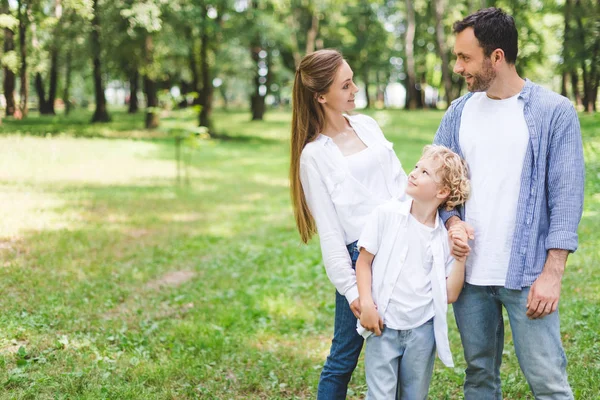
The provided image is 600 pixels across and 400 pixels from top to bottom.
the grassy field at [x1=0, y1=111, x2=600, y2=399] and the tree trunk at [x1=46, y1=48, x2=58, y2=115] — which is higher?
the tree trunk at [x1=46, y1=48, x2=58, y2=115]

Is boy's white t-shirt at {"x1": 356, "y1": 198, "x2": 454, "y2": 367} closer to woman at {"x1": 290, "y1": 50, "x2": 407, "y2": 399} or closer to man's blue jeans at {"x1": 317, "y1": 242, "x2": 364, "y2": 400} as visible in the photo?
woman at {"x1": 290, "y1": 50, "x2": 407, "y2": 399}

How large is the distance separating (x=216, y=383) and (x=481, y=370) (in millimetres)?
2179

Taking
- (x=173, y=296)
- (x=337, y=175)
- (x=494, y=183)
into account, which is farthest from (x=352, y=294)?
(x=173, y=296)

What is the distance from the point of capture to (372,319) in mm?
3061

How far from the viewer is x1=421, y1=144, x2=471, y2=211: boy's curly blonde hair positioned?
3047 millimetres

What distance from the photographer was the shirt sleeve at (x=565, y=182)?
2.87 m

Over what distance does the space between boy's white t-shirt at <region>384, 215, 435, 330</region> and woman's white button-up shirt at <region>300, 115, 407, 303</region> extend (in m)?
0.23

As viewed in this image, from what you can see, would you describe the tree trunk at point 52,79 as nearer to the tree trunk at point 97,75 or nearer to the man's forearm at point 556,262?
the tree trunk at point 97,75

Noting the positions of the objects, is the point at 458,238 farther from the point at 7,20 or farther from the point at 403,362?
the point at 7,20

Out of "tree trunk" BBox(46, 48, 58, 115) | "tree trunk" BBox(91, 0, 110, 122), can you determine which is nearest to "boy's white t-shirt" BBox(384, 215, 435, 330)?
"tree trunk" BBox(91, 0, 110, 122)

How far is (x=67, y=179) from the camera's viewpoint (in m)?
13.6

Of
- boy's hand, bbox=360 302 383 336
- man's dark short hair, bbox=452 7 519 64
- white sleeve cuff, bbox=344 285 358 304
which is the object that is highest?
man's dark short hair, bbox=452 7 519 64

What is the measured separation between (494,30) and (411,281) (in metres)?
1.28

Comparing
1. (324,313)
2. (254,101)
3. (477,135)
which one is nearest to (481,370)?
(477,135)
